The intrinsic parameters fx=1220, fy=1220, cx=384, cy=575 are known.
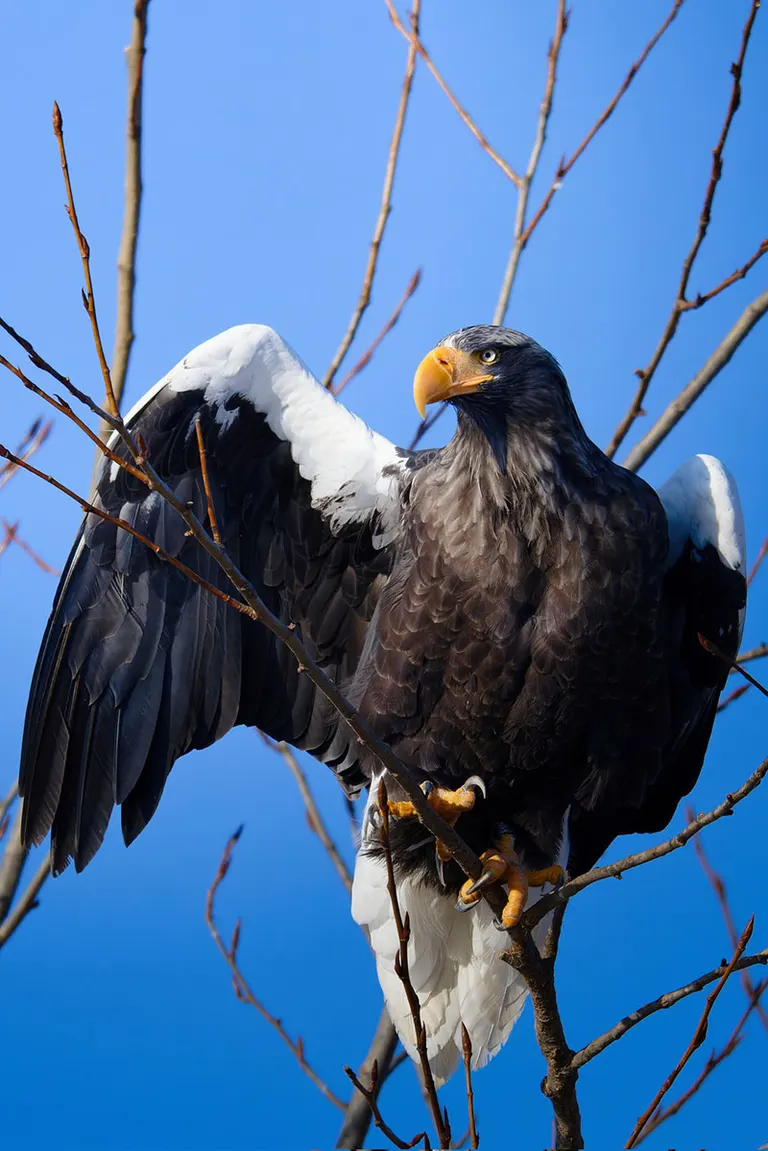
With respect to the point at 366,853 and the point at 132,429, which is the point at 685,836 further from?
the point at 132,429

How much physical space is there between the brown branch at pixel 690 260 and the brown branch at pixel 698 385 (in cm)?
2

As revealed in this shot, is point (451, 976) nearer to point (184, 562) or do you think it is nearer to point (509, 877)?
point (509, 877)

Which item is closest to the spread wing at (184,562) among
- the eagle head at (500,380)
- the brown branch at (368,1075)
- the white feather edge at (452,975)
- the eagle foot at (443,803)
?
the eagle head at (500,380)

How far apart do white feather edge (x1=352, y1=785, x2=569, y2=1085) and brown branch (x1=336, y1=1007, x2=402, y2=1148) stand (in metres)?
0.15

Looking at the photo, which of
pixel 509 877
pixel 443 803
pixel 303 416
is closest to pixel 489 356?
pixel 303 416

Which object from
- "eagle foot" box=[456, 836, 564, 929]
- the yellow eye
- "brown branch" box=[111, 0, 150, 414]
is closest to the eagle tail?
"eagle foot" box=[456, 836, 564, 929]

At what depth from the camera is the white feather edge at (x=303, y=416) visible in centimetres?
282

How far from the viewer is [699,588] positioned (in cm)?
287

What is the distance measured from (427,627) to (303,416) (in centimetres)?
59

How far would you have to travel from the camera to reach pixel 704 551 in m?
2.84

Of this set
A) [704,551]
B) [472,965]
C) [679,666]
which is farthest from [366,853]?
[704,551]

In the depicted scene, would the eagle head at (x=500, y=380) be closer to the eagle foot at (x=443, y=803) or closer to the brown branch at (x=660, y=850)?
the eagle foot at (x=443, y=803)

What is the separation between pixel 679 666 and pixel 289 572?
3.19 ft

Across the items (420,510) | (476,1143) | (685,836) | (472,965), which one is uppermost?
(420,510)
